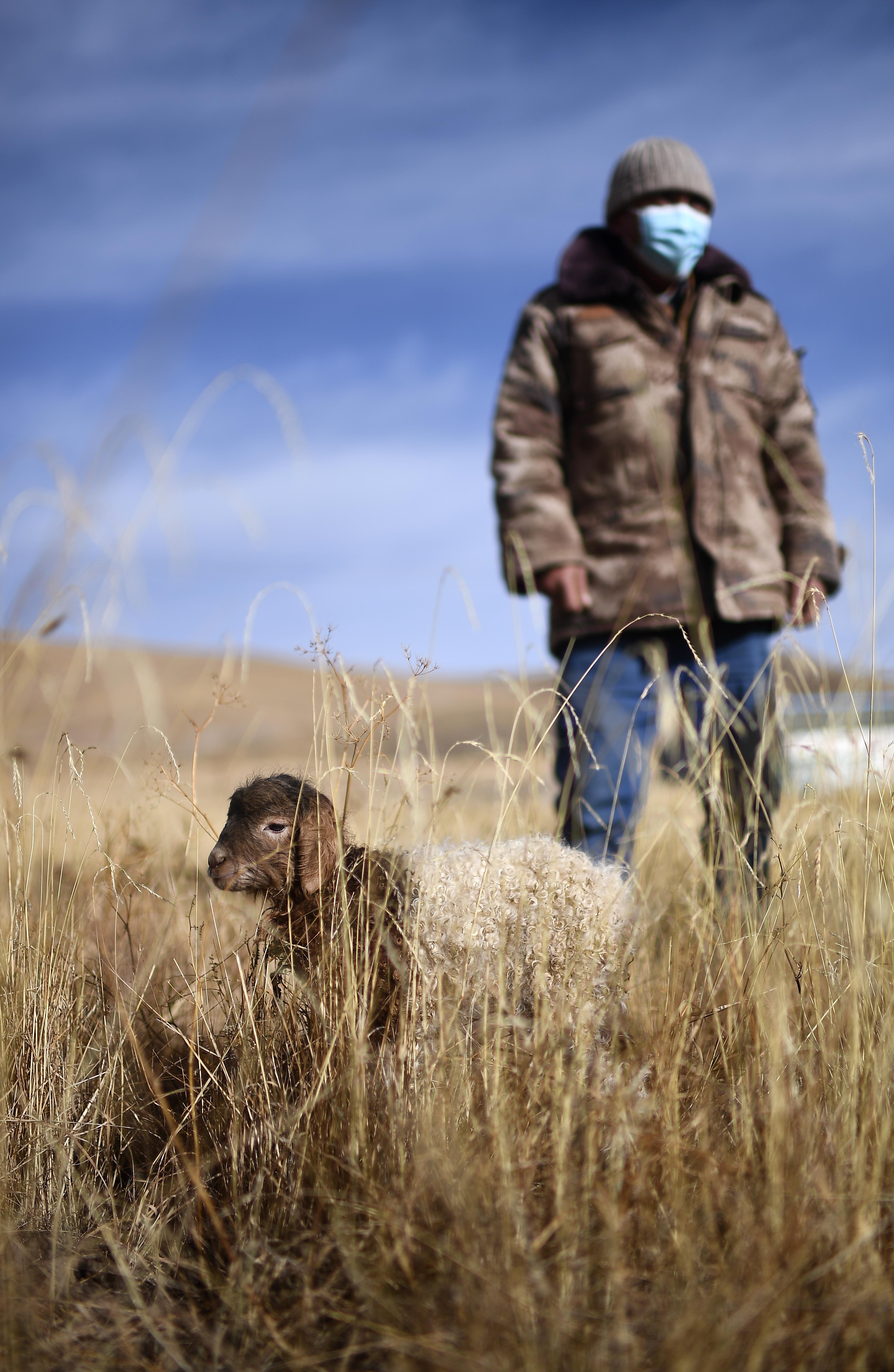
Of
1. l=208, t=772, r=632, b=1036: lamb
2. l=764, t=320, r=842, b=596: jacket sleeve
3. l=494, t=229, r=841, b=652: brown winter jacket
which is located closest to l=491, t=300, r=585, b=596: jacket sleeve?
l=494, t=229, r=841, b=652: brown winter jacket

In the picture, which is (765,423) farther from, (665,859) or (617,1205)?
(617,1205)

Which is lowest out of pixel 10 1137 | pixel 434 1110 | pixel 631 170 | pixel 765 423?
pixel 10 1137

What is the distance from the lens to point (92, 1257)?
5.65ft

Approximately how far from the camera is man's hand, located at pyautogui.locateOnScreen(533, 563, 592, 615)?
11.2 feet

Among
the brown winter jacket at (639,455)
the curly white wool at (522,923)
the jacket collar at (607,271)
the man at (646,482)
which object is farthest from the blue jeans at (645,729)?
the jacket collar at (607,271)

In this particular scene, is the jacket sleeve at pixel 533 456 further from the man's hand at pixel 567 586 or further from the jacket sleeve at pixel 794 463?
the jacket sleeve at pixel 794 463

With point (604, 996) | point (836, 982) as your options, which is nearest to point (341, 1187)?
point (604, 996)

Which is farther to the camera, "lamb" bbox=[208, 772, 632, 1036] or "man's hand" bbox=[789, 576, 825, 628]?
"man's hand" bbox=[789, 576, 825, 628]

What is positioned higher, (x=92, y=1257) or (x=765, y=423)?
(x=765, y=423)

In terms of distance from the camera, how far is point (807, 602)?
3.42 m

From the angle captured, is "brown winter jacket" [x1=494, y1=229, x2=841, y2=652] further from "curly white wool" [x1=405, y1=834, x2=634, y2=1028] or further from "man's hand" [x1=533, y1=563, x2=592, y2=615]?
"curly white wool" [x1=405, y1=834, x2=634, y2=1028]

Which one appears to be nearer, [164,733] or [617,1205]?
[617,1205]

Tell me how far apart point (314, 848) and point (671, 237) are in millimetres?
2938

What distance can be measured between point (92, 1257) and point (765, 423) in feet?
12.4
